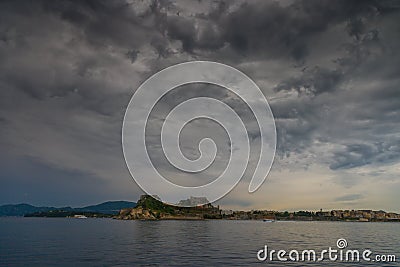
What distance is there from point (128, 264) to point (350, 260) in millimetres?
43077

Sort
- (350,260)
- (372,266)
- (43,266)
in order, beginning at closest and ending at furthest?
(43,266), (372,266), (350,260)

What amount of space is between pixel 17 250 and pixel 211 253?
44279 millimetres

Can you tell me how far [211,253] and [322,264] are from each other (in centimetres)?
2453

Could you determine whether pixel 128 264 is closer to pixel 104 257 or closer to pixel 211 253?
pixel 104 257

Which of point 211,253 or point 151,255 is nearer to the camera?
point 151,255

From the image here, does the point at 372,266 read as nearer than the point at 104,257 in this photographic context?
Yes

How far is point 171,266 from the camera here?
190 ft

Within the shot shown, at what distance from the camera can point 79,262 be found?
62.0 m

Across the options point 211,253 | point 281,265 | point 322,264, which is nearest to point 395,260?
point 322,264

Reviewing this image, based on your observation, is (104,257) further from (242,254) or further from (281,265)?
(281,265)

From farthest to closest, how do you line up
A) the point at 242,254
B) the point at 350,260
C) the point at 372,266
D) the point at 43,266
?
the point at 242,254
the point at 350,260
the point at 372,266
the point at 43,266

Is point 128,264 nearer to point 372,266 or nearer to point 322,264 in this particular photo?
point 322,264

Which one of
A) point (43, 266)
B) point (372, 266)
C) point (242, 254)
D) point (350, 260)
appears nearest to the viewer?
point (43, 266)

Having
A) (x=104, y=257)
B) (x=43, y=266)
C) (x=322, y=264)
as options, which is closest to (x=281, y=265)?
(x=322, y=264)
